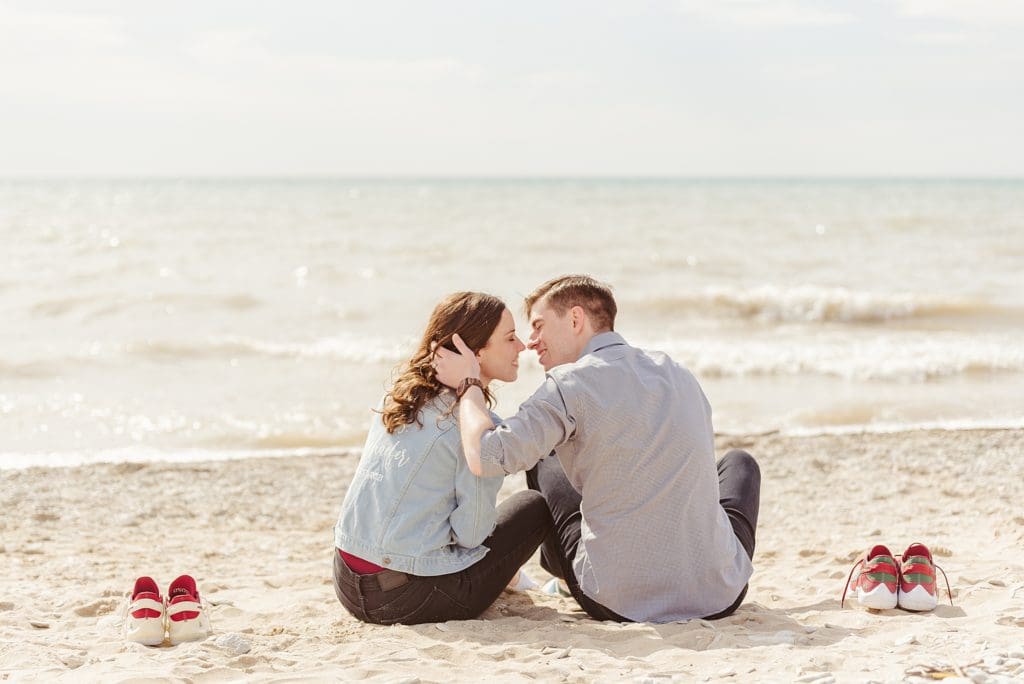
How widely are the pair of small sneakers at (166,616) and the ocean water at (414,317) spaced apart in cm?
325

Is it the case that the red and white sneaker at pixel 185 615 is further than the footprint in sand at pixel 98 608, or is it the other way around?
the footprint in sand at pixel 98 608

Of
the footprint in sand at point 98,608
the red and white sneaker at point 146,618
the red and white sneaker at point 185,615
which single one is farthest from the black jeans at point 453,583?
the footprint in sand at point 98,608

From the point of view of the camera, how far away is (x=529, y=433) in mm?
3387

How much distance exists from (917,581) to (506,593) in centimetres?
168

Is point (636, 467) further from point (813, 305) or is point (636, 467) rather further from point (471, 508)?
point (813, 305)

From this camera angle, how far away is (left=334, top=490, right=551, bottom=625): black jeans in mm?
3830

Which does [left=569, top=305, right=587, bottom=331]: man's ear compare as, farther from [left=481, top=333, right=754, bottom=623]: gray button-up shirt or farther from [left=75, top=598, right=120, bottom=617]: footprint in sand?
[left=75, top=598, right=120, bottom=617]: footprint in sand

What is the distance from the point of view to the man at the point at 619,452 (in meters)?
3.47

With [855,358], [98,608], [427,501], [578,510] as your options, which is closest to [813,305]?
[855,358]

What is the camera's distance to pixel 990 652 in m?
3.17

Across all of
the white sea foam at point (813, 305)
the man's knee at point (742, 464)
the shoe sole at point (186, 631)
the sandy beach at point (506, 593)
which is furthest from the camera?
the white sea foam at point (813, 305)

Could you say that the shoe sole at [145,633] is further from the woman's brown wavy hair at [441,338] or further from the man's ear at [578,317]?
the man's ear at [578,317]

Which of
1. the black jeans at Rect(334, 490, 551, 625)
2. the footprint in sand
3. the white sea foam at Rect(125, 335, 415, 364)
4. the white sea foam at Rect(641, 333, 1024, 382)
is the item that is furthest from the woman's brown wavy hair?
the white sea foam at Rect(125, 335, 415, 364)

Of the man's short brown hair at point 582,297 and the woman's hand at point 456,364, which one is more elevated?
the man's short brown hair at point 582,297
